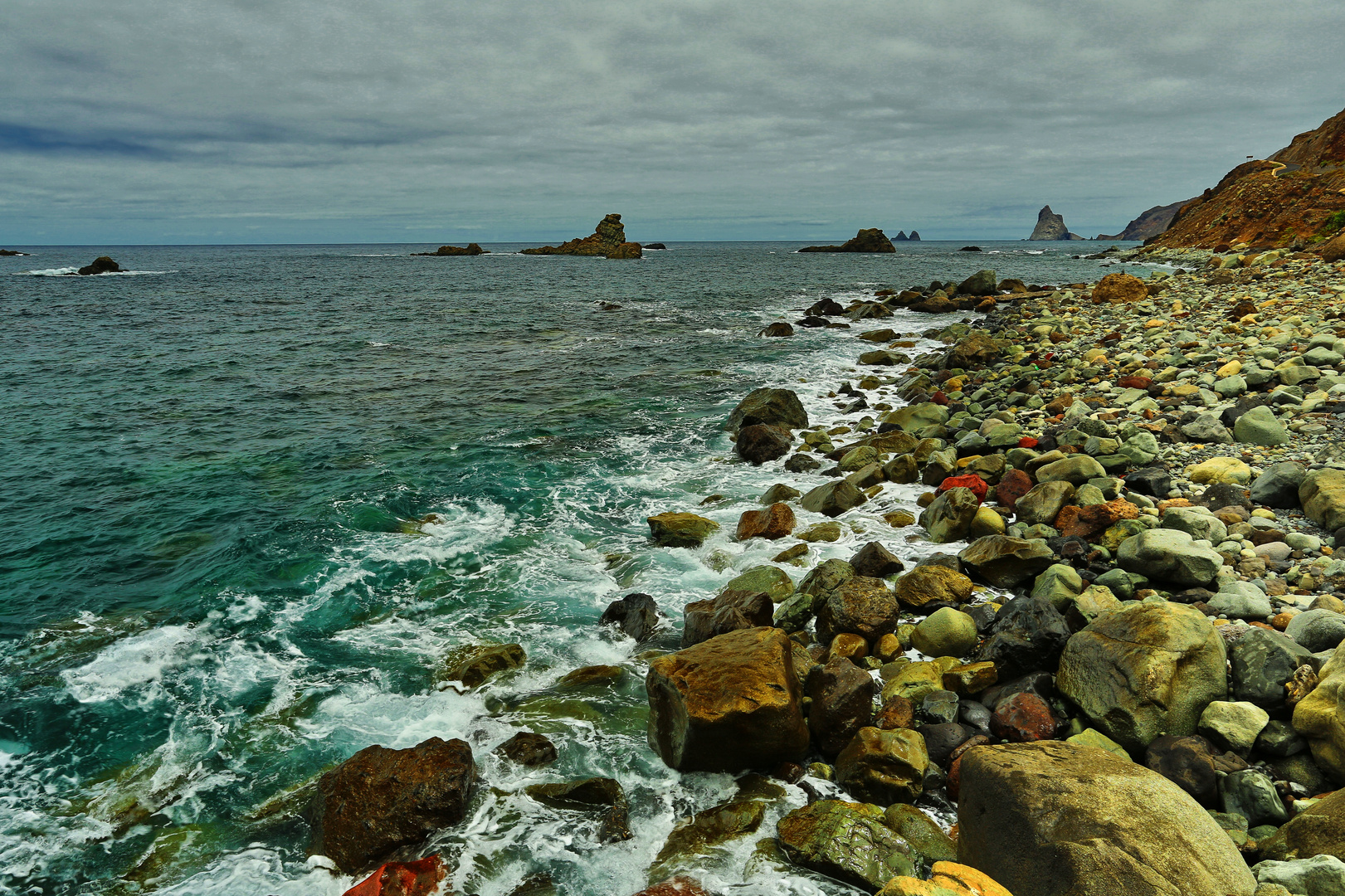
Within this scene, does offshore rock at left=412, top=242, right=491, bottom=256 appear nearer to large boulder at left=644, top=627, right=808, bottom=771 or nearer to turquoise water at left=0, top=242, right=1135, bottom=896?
turquoise water at left=0, top=242, right=1135, bottom=896

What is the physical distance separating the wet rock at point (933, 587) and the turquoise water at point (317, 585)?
274 cm

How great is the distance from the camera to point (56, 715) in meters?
7.55

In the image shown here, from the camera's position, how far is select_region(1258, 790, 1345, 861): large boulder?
3955mm

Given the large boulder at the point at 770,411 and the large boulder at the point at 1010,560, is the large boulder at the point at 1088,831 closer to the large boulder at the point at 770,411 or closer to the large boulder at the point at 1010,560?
the large boulder at the point at 1010,560

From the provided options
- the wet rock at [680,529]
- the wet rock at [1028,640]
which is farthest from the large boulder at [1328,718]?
the wet rock at [680,529]

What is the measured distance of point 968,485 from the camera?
451 inches

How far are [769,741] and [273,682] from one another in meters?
6.51

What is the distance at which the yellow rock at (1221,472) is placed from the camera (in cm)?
879

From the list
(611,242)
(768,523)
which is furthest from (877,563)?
(611,242)

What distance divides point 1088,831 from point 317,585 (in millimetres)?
10675

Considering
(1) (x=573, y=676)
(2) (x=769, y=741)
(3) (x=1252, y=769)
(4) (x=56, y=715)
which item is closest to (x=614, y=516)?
(1) (x=573, y=676)

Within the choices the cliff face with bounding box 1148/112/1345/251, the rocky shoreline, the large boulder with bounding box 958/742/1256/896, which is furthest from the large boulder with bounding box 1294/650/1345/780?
the cliff face with bounding box 1148/112/1345/251

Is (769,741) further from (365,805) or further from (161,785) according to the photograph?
(161,785)

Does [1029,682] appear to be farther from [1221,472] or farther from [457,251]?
[457,251]
